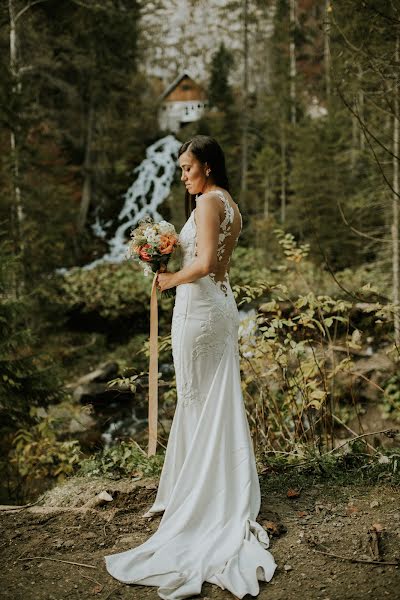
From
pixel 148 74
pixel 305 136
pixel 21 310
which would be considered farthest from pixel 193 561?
pixel 148 74

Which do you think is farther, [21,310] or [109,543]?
[21,310]

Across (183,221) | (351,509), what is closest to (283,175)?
(183,221)

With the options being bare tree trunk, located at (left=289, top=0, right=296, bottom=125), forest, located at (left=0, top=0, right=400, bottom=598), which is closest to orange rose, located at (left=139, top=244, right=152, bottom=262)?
forest, located at (left=0, top=0, right=400, bottom=598)

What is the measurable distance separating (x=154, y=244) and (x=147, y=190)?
→ 850 inches

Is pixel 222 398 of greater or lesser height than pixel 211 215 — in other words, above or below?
below

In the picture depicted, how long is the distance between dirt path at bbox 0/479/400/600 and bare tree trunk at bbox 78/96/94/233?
18.5m

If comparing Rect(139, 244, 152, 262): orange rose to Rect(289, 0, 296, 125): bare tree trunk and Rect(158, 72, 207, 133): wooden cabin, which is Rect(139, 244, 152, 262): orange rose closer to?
Rect(289, 0, 296, 125): bare tree trunk

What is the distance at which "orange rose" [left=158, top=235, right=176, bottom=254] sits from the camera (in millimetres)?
3584

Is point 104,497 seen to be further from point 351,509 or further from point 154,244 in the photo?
point 154,244

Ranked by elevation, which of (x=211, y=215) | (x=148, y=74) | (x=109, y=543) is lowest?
(x=109, y=543)

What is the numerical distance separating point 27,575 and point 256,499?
145cm

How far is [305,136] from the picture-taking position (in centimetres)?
1772

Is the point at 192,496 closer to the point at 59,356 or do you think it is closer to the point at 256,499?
the point at 256,499


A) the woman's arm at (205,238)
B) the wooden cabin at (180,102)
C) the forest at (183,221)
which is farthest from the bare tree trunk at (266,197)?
the woman's arm at (205,238)
